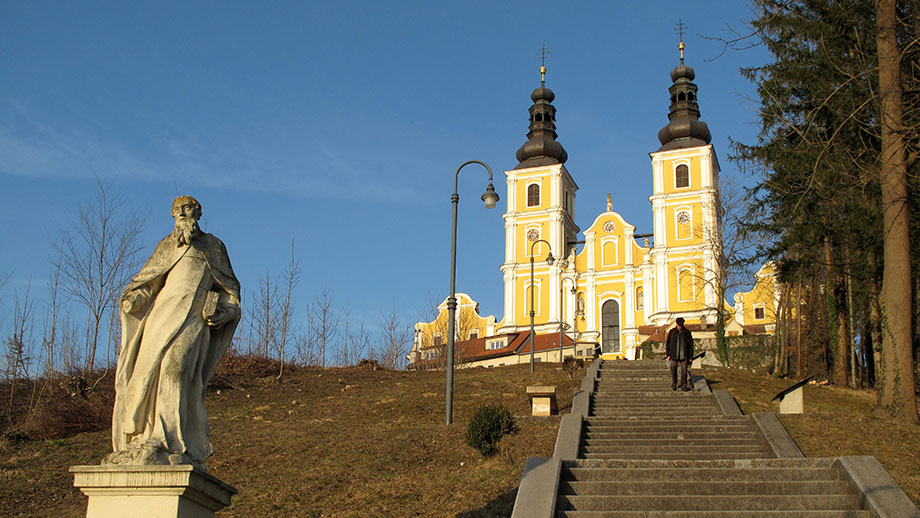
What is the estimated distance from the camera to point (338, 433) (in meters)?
16.0

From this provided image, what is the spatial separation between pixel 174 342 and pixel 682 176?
224 feet

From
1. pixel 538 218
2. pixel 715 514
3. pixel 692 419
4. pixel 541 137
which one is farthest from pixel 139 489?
pixel 541 137

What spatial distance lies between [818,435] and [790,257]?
40.0 ft

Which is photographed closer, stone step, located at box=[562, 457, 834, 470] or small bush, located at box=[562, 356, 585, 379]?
stone step, located at box=[562, 457, 834, 470]

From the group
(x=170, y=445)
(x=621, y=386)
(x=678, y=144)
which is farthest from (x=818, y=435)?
(x=678, y=144)

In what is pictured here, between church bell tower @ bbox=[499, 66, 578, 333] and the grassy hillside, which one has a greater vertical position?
church bell tower @ bbox=[499, 66, 578, 333]

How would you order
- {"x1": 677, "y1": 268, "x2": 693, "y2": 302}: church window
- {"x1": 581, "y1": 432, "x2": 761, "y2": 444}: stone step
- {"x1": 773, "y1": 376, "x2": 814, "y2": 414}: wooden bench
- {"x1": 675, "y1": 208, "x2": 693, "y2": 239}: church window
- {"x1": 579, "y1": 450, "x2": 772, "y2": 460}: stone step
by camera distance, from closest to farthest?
{"x1": 579, "y1": 450, "x2": 772, "y2": 460}: stone step < {"x1": 581, "y1": 432, "x2": 761, "y2": 444}: stone step < {"x1": 773, "y1": 376, "x2": 814, "y2": 414}: wooden bench < {"x1": 677, "y1": 268, "x2": 693, "y2": 302}: church window < {"x1": 675, "y1": 208, "x2": 693, "y2": 239}: church window

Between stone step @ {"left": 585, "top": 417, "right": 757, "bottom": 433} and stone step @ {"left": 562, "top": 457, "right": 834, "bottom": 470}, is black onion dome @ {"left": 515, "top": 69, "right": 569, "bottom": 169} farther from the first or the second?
stone step @ {"left": 562, "top": 457, "right": 834, "bottom": 470}

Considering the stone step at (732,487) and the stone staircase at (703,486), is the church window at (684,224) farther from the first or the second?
the stone step at (732,487)

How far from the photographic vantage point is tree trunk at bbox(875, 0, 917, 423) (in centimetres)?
1612

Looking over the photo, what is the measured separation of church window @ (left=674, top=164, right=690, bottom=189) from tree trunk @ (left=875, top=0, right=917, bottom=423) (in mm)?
55272

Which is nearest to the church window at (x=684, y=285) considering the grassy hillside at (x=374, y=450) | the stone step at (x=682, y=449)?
the grassy hillside at (x=374, y=450)

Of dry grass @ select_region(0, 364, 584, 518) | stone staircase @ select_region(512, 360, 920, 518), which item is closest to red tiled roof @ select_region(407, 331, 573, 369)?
dry grass @ select_region(0, 364, 584, 518)

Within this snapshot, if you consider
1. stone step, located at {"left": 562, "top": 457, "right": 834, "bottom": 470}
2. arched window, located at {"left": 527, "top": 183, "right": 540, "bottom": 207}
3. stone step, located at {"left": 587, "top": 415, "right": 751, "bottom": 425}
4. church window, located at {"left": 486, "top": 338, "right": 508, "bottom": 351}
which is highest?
arched window, located at {"left": 527, "top": 183, "right": 540, "bottom": 207}
